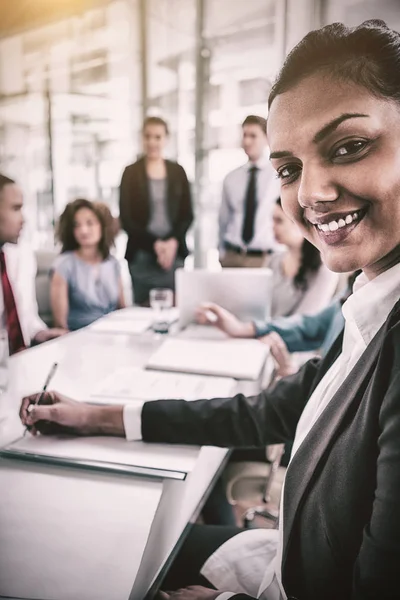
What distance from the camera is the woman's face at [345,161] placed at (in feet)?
2.11

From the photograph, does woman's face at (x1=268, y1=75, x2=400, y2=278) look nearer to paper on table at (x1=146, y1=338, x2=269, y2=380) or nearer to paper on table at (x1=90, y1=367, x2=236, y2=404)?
paper on table at (x1=90, y1=367, x2=236, y2=404)

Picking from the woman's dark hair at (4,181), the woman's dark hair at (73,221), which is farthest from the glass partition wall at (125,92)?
the woman's dark hair at (4,181)

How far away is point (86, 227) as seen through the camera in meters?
2.69

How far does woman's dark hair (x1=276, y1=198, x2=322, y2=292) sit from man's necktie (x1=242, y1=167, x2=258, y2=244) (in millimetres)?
1344

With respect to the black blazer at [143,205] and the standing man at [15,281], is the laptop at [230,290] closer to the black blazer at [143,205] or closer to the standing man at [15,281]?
the standing man at [15,281]

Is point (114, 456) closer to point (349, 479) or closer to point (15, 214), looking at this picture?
point (349, 479)

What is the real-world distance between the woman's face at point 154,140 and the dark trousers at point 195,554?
9.61 ft

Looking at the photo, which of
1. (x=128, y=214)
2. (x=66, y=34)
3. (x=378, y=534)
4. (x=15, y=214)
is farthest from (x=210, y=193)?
(x=378, y=534)

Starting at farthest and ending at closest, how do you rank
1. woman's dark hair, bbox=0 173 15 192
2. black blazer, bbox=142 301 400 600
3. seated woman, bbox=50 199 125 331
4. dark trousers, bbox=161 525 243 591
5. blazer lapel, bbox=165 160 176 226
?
blazer lapel, bbox=165 160 176 226
seated woman, bbox=50 199 125 331
woman's dark hair, bbox=0 173 15 192
dark trousers, bbox=161 525 243 591
black blazer, bbox=142 301 400 600

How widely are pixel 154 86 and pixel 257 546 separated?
488 cm

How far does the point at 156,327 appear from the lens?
1876 millimetres

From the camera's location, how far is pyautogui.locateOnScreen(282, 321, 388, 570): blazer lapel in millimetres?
628

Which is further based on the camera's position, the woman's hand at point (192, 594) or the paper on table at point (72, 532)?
the woman's hand at point (192, 594)

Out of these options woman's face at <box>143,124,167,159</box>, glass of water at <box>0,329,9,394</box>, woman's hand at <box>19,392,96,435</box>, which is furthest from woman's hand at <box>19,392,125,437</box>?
woman's face at <box>143,124,167,159</box>
